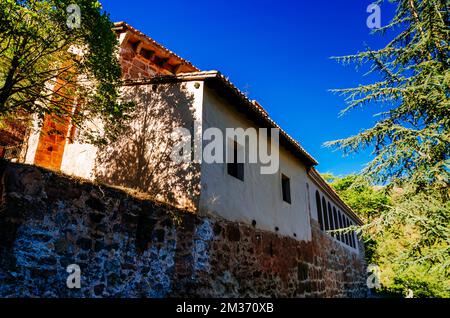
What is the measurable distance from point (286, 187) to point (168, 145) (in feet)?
16.8

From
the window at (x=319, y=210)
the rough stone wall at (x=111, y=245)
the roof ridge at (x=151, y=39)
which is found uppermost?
the roof ridge at (x=151, y=39)

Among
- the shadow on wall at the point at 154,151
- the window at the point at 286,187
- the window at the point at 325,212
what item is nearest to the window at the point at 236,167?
the shadow on wall at the point at 154,151

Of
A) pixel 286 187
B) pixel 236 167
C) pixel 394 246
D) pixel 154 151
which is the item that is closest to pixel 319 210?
pixel 286 187

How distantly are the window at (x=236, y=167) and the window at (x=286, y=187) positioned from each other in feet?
8.50

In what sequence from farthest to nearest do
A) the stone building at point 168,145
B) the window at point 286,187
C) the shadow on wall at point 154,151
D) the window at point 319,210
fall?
1. the window at point 319,210
2. the window at point 286,187
3. the stone building at point 168,145
4. the shadow on wall at point 154,151

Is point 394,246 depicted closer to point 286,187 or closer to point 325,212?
point 325,212

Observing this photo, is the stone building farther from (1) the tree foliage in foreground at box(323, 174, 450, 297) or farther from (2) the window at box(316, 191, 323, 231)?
(2) the window at box(316, 191, 323, 231)

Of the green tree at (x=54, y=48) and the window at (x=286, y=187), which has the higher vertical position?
the green tree at (x=54, y=48)

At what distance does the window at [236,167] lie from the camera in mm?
7780

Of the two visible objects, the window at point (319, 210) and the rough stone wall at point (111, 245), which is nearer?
the rough stone wall at point (111, 245)

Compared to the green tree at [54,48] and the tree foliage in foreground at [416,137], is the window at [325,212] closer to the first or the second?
the tree foliage in foreground at [416,137]

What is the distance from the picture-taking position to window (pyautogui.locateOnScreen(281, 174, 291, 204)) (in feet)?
33.3

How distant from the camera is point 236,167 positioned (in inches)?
312
